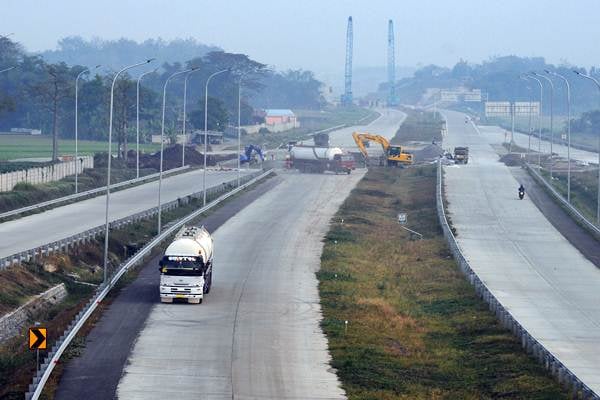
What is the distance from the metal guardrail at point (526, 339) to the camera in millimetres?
32062

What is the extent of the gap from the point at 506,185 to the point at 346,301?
61182mm

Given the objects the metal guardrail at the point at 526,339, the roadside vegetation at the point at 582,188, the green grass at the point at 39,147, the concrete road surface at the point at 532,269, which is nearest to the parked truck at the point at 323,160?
the concrete road surface at the point at 532,269

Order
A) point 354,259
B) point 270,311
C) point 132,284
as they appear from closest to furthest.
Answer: point 270,311, point 132,284, point 354,259

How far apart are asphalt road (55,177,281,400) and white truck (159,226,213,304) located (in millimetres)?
991

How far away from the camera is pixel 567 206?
291 feet

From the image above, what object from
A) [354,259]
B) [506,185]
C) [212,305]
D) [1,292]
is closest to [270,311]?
[212,305]

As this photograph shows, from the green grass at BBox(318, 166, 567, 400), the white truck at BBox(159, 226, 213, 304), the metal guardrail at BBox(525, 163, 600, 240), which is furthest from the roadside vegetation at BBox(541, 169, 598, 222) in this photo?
the white truck at BBox(159, 226, 213, 304)

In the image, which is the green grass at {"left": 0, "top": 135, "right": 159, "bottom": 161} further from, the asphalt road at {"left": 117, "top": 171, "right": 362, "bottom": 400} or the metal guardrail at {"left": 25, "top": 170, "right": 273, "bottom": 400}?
the asphalt road at {"left": 117, "top": 171, "right": 362, "bottom": 400}

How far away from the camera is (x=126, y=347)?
38469 millimetres

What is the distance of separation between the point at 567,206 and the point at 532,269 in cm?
2878

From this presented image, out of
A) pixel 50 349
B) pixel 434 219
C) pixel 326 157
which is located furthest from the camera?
pixel 326 157

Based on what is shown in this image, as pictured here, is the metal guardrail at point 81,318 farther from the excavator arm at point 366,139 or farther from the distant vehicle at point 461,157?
the distant vehicle at point 461,157

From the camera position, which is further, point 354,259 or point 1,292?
point 354,259

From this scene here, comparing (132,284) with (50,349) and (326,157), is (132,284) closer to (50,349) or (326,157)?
(50,349)
